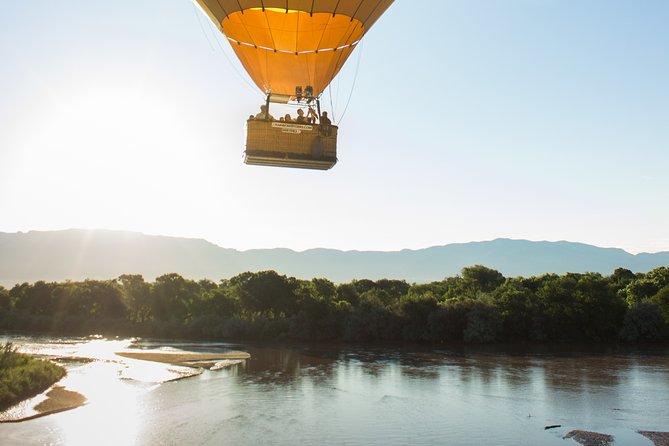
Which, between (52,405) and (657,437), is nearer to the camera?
(657,437)

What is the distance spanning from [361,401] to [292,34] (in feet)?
55.1

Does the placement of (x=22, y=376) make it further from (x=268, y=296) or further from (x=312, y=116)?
(x=268, y=296)

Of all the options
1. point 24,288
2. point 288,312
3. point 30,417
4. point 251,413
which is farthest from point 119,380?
point 24,288

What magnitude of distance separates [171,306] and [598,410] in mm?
45643

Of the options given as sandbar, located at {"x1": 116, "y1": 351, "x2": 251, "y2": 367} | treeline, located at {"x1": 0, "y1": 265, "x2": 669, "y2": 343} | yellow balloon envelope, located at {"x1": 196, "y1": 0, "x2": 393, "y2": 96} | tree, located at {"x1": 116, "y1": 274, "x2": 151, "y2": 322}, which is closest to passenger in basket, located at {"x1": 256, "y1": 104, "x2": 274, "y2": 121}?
yellow balloon envelope, located at {"x1": 196, "y1": 0, "x2": 393, "y2": 96}

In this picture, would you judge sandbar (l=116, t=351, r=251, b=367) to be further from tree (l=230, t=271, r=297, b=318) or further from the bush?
the bush

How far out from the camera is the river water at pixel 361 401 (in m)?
19.1

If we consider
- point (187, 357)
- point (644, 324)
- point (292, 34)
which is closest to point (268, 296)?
point (187, 357)

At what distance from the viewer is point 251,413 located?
866 inches

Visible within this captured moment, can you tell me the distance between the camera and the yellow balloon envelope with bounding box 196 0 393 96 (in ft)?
40.5

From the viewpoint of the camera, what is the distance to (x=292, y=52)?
512 inches

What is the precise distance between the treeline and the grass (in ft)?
79.5

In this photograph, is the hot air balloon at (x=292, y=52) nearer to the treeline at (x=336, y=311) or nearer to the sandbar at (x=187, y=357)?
the sandbar at (x=187, y=357)

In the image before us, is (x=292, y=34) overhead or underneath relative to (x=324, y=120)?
overhead
